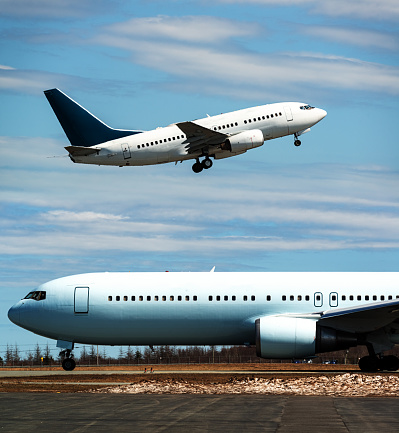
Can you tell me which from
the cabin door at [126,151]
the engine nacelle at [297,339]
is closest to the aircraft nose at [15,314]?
the engine nacelle at [297,339]

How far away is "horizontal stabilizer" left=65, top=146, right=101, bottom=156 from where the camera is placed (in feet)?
142

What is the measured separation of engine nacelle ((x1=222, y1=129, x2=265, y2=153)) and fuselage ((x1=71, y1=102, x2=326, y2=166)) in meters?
0.44

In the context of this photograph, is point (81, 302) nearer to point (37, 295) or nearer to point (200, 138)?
point (37, 295)

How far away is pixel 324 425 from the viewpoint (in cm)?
1389

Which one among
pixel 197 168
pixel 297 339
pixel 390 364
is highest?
pixel 197 168

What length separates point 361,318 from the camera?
2977cm

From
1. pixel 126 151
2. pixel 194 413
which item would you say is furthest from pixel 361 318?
pixel 126 151

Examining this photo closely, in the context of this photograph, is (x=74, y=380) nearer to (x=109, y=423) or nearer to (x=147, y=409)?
(x=147, y=409)

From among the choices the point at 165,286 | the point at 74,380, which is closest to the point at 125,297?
the point at 165,286

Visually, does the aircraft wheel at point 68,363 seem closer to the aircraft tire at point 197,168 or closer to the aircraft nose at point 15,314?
the aircraft nose at point 15,314

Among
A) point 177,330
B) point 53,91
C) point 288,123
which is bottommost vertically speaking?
point 177,330

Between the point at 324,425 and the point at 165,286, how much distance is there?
18.1 meters

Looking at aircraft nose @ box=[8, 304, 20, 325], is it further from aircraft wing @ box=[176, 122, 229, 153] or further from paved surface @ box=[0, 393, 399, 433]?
aircraft wing @ box=[176, 122, 229, 153]

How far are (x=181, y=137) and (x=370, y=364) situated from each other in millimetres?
19210
